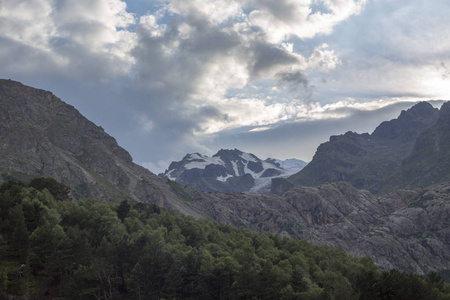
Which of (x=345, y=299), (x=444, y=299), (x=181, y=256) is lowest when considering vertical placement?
(x=444, y=299)

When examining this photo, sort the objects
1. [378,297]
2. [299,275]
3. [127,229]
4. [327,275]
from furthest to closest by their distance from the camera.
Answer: [127,229] → [327,275] → [299,275] → [378,297]

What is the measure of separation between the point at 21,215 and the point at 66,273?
61.0 feet

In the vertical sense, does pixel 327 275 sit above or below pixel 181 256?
below

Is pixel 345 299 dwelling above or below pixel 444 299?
above

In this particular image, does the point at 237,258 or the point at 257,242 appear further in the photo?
the point at 257,242

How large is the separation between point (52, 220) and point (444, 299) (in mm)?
92711

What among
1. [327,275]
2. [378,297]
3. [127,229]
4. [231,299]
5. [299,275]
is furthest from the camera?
[127,229]

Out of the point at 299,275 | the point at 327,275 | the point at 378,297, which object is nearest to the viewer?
the point at 378,297

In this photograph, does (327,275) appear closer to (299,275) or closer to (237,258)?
(299,275)

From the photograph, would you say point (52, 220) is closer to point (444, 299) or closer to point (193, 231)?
point (193, 231)

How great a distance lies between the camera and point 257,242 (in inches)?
4980

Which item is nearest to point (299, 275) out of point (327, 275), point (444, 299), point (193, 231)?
point (327, 275)

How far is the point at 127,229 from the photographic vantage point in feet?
389

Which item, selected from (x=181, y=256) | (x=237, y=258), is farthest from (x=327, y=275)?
(x=181, y=256)
